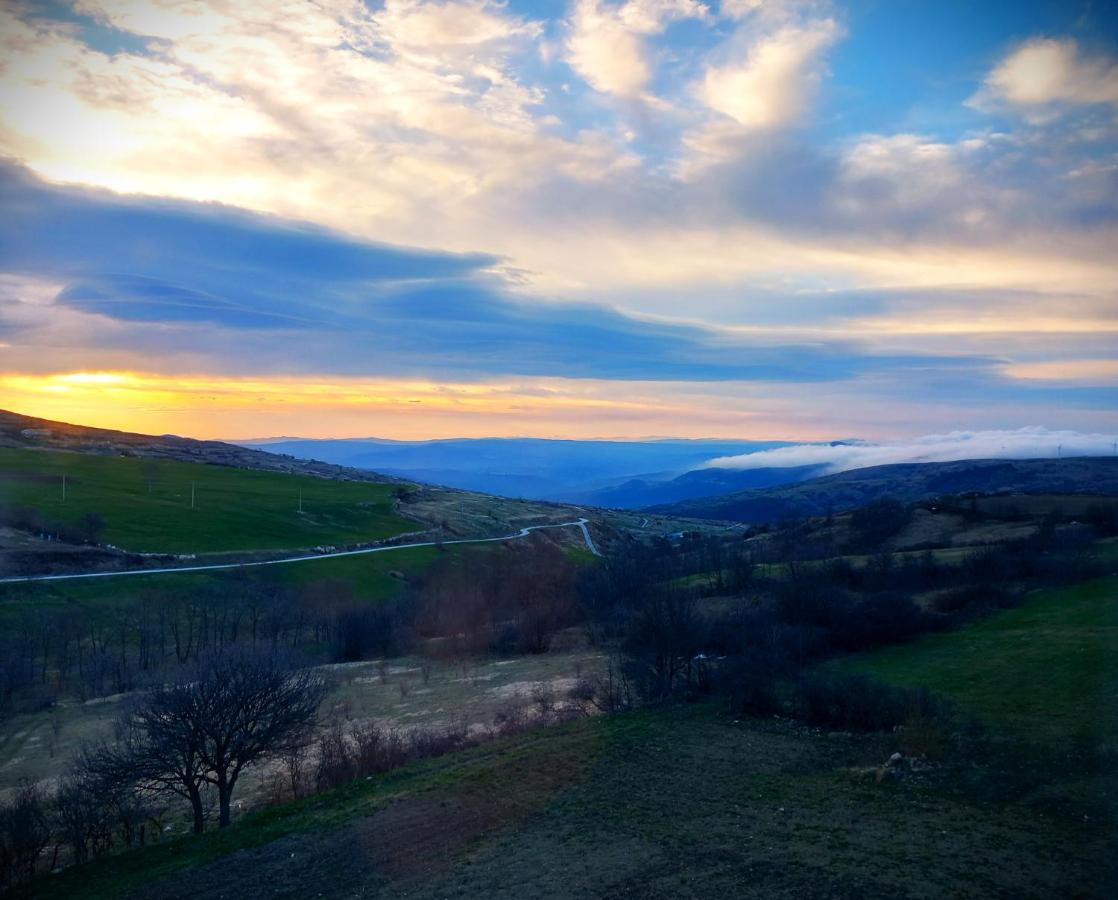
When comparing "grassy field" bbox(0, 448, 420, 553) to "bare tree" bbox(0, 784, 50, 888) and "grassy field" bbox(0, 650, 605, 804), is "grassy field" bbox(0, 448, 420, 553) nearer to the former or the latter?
"grassy field" bbox(0, 650, 605, 804)

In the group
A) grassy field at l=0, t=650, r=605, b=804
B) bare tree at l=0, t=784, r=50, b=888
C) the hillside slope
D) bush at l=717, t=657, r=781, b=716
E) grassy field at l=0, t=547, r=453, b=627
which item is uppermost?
the hillside slope

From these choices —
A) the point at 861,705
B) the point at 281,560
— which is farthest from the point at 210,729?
the point at 281,560

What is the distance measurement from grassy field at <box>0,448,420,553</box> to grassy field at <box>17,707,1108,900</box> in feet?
228

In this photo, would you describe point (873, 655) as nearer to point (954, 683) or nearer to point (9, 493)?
point (954, 683)

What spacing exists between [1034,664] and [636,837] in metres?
19.8

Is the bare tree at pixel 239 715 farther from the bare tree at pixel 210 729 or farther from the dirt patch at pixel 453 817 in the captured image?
the dirt patch at pixel 453 817

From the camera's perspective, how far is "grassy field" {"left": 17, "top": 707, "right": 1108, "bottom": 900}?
13.8 metres

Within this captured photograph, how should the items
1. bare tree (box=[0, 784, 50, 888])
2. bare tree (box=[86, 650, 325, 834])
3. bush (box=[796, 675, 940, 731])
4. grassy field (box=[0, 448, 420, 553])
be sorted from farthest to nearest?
grassy field (box=[0, 448, 420, 553]), bush (box=[796, 675, 940, 731]), bare tree (box=[86, 650, 325, 834]), bare tree (box=[0, 784, 50, 888])

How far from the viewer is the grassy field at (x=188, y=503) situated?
86500mm

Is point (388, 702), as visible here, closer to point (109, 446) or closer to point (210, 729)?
point (210, 729)

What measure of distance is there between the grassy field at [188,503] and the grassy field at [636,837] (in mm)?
69595

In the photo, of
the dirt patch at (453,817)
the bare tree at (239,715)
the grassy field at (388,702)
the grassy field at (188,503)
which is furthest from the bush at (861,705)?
the grassy field at (188,503)

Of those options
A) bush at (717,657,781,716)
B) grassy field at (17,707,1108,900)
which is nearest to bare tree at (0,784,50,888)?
grassy field at (17,707,1108,900)

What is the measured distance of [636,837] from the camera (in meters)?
16.5
